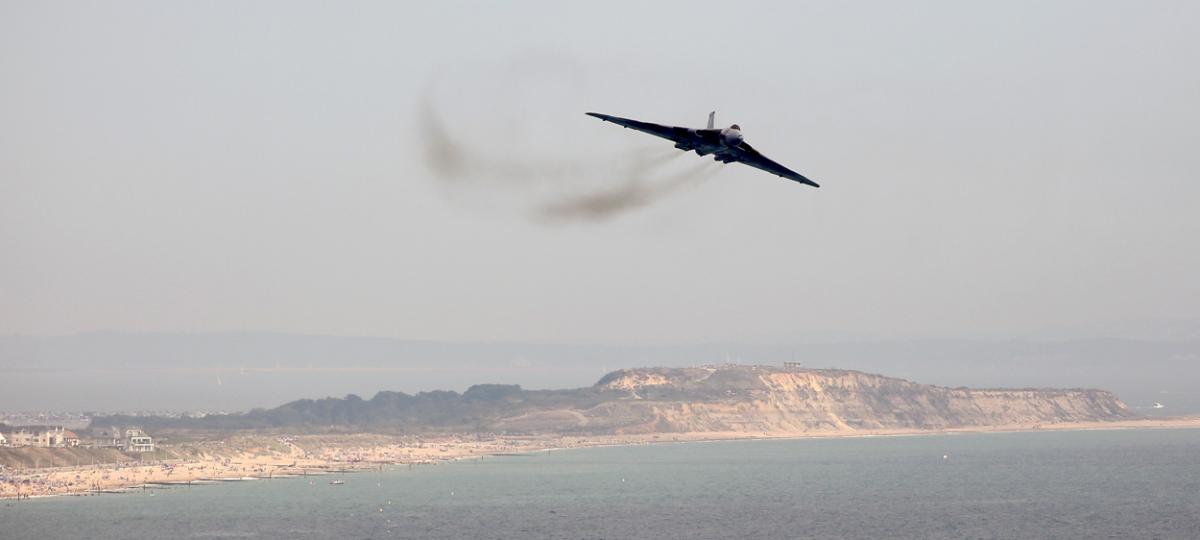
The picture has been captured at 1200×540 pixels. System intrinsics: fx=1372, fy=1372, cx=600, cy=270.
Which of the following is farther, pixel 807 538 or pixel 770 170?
pixel 807 538

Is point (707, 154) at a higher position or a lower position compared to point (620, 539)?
higher

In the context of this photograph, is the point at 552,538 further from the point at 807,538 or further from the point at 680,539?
the point at 807,538

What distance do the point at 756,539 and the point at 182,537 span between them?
273 feet

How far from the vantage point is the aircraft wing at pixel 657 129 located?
4719 inches

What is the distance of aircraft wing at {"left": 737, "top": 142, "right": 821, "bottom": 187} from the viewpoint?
121125 millimetres

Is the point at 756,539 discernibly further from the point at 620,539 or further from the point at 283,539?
the point at 283,539

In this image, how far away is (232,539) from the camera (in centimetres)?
19775

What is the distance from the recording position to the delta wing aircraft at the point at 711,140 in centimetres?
11900

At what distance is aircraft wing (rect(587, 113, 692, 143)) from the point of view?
11988cm

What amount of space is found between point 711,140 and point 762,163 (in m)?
7.29

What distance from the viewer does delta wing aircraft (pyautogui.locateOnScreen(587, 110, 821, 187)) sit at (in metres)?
119

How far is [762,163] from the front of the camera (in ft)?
410

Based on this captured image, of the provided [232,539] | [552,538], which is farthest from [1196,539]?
[232,539]

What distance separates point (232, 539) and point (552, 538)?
46088 millimetres
